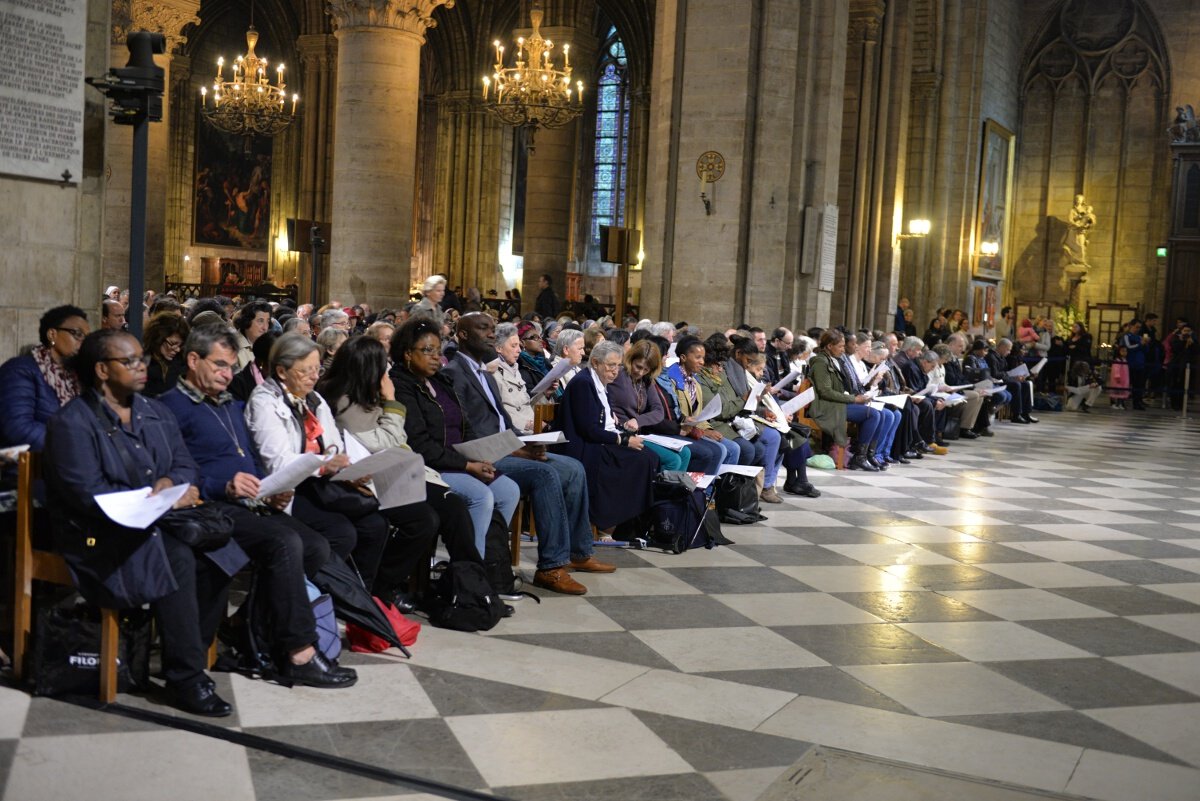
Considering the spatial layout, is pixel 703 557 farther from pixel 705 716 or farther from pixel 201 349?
pixel 201 349

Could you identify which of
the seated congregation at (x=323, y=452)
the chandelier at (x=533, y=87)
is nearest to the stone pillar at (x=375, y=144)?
the chandelier at (x=533, y=87)

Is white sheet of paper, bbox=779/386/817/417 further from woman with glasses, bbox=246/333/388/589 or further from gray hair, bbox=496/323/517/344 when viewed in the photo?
woman with glasses, bbox=246/333/388/589

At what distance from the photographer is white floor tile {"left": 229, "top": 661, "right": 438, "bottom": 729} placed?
4.30 m

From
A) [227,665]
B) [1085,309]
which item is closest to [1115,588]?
[227,665]

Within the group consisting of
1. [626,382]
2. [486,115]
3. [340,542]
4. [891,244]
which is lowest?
[340,542]

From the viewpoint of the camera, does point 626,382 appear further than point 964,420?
No

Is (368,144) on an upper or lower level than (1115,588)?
upper

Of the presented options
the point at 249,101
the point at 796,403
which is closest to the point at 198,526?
the point at 796,403

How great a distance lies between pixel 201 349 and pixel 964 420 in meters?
13.5

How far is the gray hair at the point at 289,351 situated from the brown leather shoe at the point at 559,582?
195 centimetres

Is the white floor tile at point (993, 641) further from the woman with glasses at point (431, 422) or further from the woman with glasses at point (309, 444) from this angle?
the woman with glasses at point (309, 444)

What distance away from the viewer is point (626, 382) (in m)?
8.12

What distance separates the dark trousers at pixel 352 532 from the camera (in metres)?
5.17

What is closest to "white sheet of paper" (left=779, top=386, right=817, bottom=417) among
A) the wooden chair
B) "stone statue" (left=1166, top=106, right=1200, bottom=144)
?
the wooden chair
